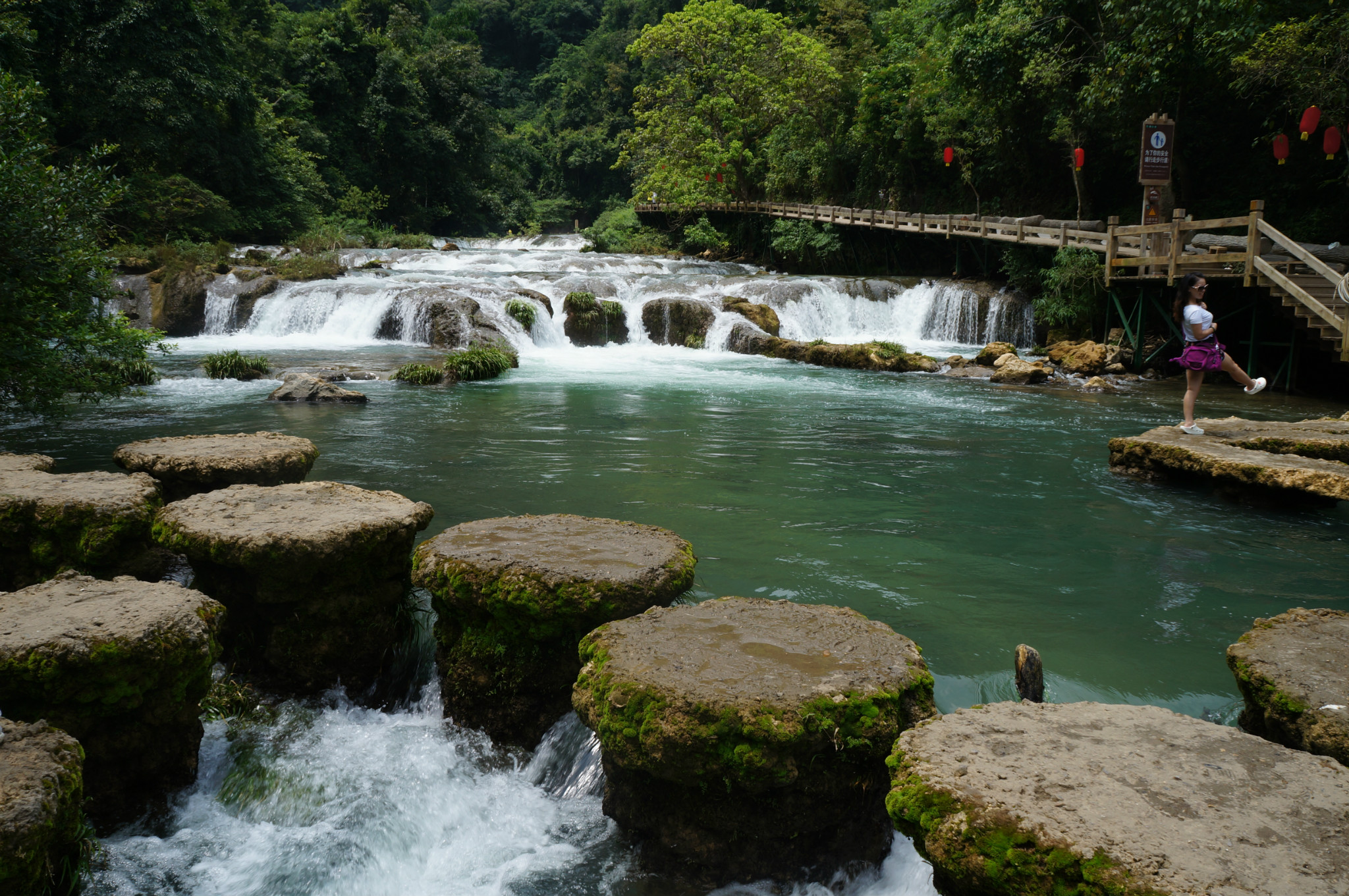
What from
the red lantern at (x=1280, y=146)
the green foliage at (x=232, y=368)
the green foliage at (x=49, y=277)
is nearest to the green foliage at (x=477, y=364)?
the green foliage at (x=232, y=368)

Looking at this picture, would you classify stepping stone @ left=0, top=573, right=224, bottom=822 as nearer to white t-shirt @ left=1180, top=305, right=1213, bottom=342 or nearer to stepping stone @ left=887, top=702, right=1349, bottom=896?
stepping stone @ left=887, top=702, right=1349, bottom=896

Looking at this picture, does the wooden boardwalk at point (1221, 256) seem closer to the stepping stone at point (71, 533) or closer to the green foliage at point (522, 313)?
the green foliage at point (522, 313)

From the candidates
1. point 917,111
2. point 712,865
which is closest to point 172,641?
point 712,865

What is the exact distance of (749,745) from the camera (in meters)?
2.67

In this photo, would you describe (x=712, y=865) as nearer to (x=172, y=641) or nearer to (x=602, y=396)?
(x=172, y=641)

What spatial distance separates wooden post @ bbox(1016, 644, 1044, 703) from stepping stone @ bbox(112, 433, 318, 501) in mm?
4209

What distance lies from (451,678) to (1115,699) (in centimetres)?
314

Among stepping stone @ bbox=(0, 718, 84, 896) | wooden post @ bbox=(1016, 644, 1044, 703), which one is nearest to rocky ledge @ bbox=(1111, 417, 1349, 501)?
wooden post @ bbox=(1016, 644, 1044, 703)

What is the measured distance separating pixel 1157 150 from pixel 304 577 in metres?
16.9

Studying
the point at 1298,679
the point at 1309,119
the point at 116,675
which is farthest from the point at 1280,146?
the point at 116,675

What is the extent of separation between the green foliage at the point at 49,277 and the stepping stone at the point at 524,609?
5129mm

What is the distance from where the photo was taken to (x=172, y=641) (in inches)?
124

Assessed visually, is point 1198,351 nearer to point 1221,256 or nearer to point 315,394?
point 1221,256

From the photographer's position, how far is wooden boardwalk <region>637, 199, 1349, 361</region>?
12.0 meters
